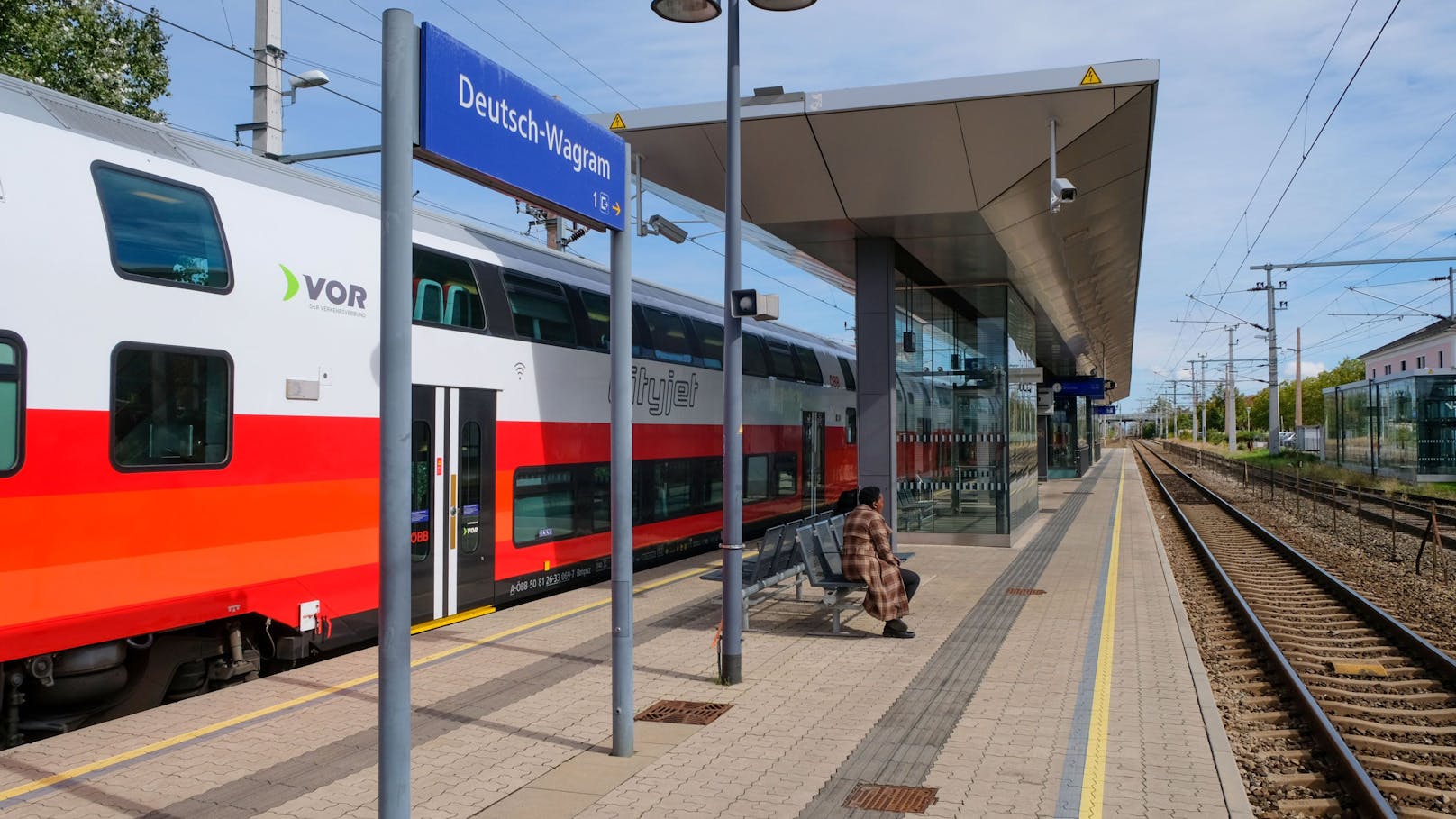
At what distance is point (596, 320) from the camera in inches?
460

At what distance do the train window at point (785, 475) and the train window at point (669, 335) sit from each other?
12.2 ft

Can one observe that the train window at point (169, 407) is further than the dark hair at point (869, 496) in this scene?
No

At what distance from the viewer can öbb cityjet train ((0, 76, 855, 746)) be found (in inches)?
226

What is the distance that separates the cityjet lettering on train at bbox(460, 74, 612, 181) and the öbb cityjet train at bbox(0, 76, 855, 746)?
2886 mm

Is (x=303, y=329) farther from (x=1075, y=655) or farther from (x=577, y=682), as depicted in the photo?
(x=1075, y=655)

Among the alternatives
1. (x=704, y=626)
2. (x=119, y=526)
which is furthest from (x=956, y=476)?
(x=119, y=526)

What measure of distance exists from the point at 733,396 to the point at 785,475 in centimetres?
990

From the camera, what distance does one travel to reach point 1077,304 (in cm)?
2188

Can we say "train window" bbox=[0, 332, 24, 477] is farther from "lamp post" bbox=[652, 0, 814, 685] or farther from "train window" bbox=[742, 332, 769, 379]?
"train window" bbox=[742, 332, 769, 379]

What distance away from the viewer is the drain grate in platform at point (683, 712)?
6.49 m

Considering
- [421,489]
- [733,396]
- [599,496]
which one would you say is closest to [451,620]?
[421,489]

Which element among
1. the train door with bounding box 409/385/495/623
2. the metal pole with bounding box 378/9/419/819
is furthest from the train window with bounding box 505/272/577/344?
the metal pole with bounding box 378/9/419/819

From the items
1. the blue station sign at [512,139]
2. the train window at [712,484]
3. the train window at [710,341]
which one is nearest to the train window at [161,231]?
the blue station sign at [512,139]

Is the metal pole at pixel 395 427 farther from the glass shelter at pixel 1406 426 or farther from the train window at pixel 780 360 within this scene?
the glass shelter at pixel 1406 426
